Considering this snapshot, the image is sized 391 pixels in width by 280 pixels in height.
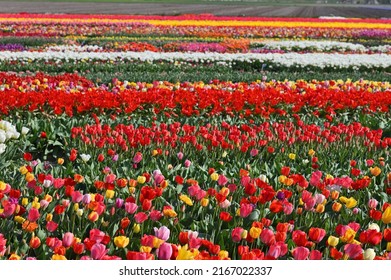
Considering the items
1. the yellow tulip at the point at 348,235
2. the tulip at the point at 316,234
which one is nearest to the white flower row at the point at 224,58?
the yellow tulip at the point at 348,235

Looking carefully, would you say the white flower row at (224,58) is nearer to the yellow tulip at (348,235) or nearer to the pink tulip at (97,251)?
the yellow tulip at (348,235)

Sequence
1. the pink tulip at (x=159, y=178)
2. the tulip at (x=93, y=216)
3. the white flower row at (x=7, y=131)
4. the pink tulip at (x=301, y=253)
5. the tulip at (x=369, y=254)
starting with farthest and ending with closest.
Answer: the white flower row at (x=7, y=131) < the pink tulip at (x=159, y=178) < the tulip at (x=93, y=216) < the tulip at (x=369, y=254) < the pink tulip at (x=301, y=253)

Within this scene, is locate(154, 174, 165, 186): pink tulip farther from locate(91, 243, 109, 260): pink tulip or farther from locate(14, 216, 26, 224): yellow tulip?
locate(91, 243, 109, 260): pink tulip

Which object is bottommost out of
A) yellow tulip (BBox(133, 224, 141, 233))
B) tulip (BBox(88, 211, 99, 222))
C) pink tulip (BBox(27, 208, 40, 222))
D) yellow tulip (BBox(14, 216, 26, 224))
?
yellow tulip (BBox(133, 224, 141, 233))

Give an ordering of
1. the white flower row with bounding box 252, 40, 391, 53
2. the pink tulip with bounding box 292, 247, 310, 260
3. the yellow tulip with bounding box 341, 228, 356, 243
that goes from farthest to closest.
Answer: the white flower row with bounding box 252, 40, 391, 53 < the yellow tulip with bounding box 341, 228, 356, 243 < the pink tulip with bounding box 292, 247, 310, 260

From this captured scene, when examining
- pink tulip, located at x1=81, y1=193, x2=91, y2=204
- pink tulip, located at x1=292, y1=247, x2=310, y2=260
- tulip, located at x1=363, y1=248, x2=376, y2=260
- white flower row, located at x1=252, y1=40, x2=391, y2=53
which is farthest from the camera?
white flower row, located at x1=252, y1=40, x2=391, y2=53

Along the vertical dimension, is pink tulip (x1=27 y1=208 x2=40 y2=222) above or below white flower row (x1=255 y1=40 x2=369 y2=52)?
above

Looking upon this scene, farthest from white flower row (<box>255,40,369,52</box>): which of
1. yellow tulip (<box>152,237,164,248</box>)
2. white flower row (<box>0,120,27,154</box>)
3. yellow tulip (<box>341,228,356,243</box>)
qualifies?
yellow tulip (<box>152,237,164,248</box>)

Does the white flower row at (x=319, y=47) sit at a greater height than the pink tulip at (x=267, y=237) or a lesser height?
lesser

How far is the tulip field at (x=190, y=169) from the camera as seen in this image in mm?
3047

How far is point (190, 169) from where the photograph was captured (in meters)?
4.83

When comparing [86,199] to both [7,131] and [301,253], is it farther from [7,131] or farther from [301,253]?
[7,131]

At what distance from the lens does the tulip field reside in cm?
305
